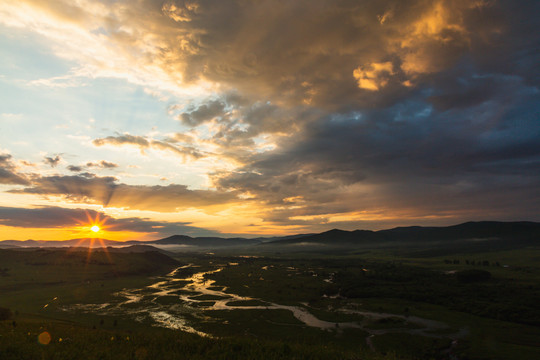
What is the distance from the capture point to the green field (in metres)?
16.9

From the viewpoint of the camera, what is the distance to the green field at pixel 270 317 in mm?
16938

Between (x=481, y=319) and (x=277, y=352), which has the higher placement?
(x=277, y=352)

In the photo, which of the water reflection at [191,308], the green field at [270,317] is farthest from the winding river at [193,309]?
the green field at [270,317]

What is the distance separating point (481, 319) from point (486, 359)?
29205 millimetres

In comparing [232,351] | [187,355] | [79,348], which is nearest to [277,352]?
[232,351]

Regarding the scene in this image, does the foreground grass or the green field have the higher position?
the foreground grass

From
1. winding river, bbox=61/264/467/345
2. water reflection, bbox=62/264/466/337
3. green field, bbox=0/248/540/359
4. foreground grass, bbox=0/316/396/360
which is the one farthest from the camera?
water reflection, bbox=62/264/466/337

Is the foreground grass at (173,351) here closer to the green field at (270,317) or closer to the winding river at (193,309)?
the green field at (270,317)

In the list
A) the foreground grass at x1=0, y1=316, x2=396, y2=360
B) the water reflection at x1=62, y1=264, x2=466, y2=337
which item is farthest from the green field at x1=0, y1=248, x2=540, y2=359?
the water reflection at x1=62, y1=264, x2=466, y2=337

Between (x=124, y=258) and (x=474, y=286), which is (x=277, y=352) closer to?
(x=474, y=286)

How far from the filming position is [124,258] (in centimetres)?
17400

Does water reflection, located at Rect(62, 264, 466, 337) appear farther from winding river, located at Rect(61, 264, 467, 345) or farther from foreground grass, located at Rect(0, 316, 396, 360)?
foreground grass, located at Rect(0, 316, 396, 360)

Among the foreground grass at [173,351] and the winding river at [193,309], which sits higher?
the foreground grass at [173,351]

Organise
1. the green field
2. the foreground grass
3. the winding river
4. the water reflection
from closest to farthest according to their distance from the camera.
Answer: the foreground grass
the green field
the winding river
the water reflection
